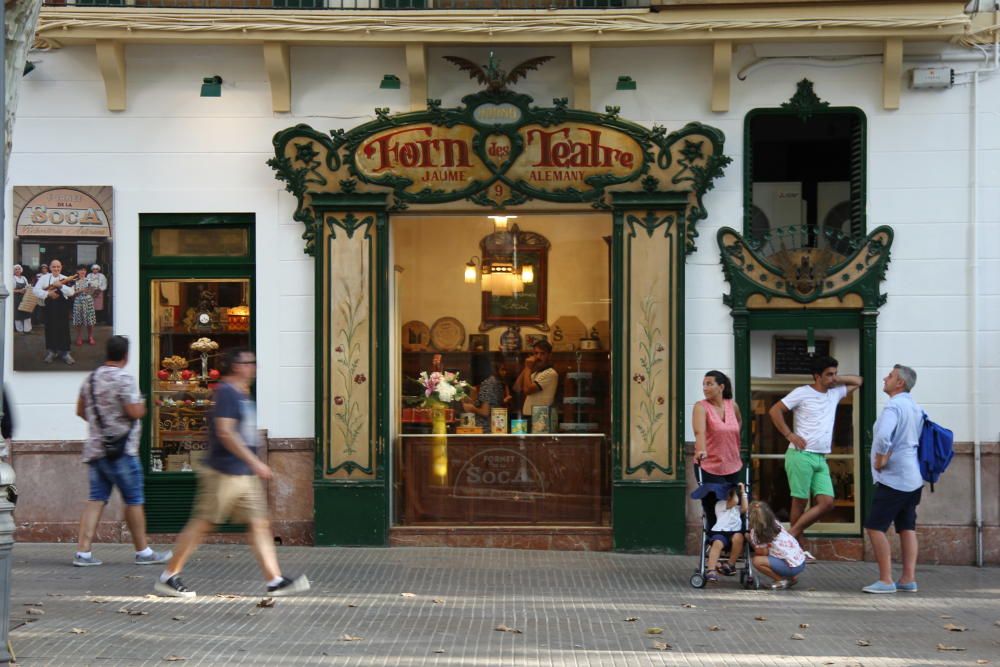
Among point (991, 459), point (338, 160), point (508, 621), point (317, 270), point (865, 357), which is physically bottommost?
point (508, 621)

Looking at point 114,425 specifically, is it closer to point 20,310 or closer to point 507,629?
point 20,310

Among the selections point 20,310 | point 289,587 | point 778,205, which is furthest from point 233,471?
point 778,205

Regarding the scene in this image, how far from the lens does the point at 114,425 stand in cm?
1096

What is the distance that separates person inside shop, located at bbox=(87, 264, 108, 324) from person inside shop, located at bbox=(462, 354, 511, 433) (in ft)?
11.4

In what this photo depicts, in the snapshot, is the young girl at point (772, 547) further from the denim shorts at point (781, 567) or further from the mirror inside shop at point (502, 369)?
the mirror inside shop at point (502, 369)

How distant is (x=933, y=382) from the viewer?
12789 mm

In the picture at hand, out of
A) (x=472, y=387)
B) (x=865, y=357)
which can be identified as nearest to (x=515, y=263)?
(x=472, y=387)

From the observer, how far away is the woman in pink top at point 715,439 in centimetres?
1097

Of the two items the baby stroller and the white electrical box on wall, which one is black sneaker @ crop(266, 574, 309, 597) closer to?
the baby stroller

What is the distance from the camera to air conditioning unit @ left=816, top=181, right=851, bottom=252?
13.2 meters

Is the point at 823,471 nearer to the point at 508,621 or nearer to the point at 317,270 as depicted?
the point at 508,621

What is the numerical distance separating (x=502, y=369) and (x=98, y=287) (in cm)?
384

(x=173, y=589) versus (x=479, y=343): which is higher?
(x=479, y=343)

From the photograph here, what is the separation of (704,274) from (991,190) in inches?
107
